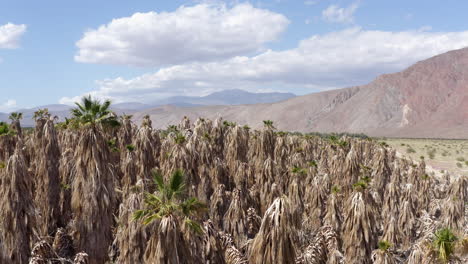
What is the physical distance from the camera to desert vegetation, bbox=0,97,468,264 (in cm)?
1223

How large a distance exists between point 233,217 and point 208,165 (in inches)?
285

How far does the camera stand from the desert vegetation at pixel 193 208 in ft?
40.1

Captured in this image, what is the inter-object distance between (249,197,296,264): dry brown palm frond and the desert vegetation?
0.03 m

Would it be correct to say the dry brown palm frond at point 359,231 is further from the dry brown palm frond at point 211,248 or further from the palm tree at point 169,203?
the palm tree at point 169,203

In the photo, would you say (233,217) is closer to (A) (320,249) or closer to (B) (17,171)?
(A) (320,249)

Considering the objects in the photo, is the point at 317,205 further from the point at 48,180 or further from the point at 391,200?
the point at 48,180

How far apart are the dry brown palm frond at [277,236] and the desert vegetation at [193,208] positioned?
1.3 inches

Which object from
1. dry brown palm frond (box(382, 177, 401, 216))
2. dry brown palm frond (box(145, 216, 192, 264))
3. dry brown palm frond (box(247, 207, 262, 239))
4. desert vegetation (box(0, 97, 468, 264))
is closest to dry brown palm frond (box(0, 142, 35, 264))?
desert vegetation (box(0, 97, 468, 264))

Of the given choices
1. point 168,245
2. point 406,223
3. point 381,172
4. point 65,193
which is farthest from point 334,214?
point 65,193

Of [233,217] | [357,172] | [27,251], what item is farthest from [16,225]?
[357,172]

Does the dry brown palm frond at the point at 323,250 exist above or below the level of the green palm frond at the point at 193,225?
below

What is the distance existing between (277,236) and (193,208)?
309 cm

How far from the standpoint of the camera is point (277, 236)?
11.4 metres

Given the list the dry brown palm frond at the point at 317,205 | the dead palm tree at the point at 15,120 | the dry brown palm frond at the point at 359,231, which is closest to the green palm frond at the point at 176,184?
the dry brown palm frond at the point at 359,231
